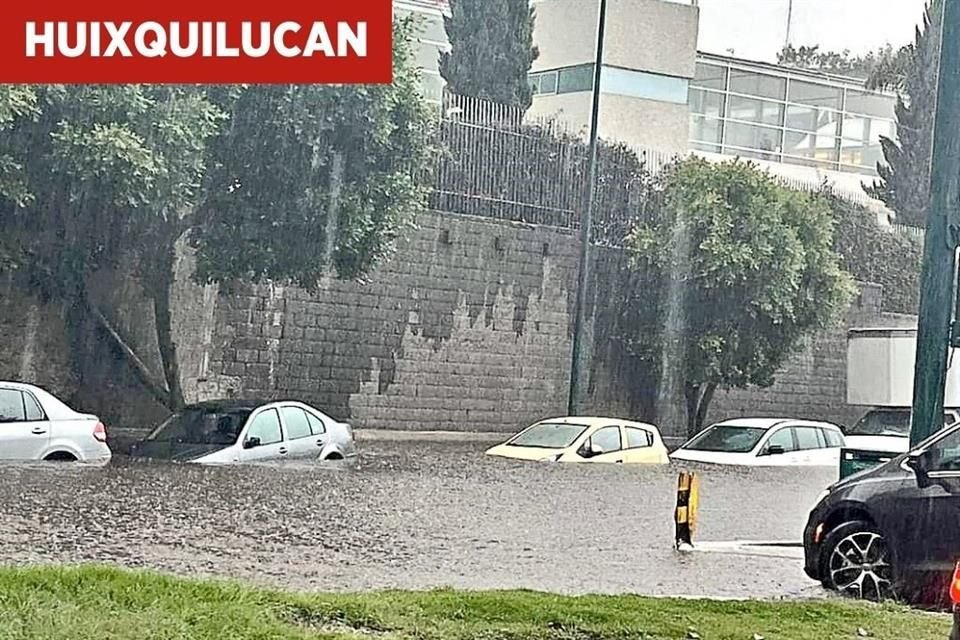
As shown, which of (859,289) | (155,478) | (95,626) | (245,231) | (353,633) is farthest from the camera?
(859,289)

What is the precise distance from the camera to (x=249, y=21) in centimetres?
1100

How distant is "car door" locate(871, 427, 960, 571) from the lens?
8.78 metres

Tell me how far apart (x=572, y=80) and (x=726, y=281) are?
20.7 feet

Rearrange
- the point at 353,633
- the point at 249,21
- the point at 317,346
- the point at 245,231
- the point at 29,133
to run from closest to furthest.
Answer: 1. the point at 353,633
2. the point at 249,21
3. the point at 29,133
4. the point at 245,231
5. the point at 317,346

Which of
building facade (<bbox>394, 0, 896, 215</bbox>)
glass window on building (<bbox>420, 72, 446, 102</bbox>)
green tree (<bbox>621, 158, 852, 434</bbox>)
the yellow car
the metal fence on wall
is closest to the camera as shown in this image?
the yellow car

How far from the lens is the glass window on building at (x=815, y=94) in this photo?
39562 millimetres

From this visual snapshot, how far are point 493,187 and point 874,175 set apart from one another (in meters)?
13.9

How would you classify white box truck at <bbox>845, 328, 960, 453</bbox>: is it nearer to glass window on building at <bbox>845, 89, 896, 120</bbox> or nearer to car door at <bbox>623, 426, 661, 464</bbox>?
car door at <bbox>623, 426, 661, 464</bbox>

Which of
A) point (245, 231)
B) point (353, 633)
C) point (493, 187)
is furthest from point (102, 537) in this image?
point (493, 187)

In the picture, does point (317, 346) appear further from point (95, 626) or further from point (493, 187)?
point (95, 626)

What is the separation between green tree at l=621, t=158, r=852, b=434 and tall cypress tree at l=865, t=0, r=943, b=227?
7.13 meters

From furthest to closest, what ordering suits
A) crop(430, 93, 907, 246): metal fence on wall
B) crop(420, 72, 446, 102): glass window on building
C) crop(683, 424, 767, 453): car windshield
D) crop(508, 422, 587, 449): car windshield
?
crop(430, 93, 907, 246): metal fence on wall → crop(420, 72, 446, 102): glass window on building → crop(683, 424, 767, 453): car windshield → crop(508, 422, 587, 449): car windshield

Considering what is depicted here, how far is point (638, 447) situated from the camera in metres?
20.8

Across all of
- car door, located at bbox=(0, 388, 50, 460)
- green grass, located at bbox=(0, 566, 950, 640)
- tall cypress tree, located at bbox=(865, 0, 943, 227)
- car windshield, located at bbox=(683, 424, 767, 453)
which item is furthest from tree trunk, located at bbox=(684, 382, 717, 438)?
green grass, located at bbox=(0, 566, 950, 640)
